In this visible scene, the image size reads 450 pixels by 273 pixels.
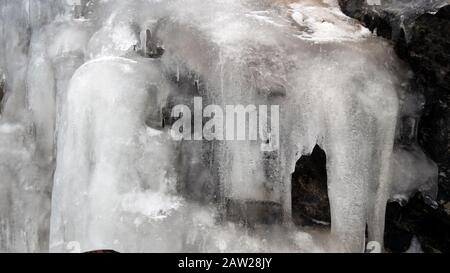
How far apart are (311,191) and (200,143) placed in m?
0.91

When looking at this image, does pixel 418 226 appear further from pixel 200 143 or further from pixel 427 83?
pixel 200 143

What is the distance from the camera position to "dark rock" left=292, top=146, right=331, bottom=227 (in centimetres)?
376

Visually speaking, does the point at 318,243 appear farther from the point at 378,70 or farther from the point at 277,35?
the point at 277,35

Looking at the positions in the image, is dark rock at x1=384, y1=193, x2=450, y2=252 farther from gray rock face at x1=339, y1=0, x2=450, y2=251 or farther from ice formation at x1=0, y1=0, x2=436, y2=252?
ice formation at x1=0, y1=0, x2=436, y2=252

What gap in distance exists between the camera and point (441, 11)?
3391mm

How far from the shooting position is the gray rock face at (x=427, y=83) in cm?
345

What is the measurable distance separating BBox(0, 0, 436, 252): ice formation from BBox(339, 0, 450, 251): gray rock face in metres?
0.11

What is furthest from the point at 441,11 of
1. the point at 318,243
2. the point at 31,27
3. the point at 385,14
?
the point at 31,27

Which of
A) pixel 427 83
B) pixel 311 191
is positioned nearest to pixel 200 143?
pixel 311 191

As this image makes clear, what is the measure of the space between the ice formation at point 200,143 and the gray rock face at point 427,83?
0.11 meters

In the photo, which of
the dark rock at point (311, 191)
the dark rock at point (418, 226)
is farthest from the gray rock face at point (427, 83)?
the dark rock at point (311, 191)

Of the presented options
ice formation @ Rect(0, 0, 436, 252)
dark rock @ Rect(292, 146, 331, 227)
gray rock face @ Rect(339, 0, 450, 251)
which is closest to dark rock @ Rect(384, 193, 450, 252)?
gray rock face @ Rect(339, 0, 450, 251)

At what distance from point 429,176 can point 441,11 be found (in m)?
1.16

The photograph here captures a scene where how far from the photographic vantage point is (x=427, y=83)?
11.8 ft
